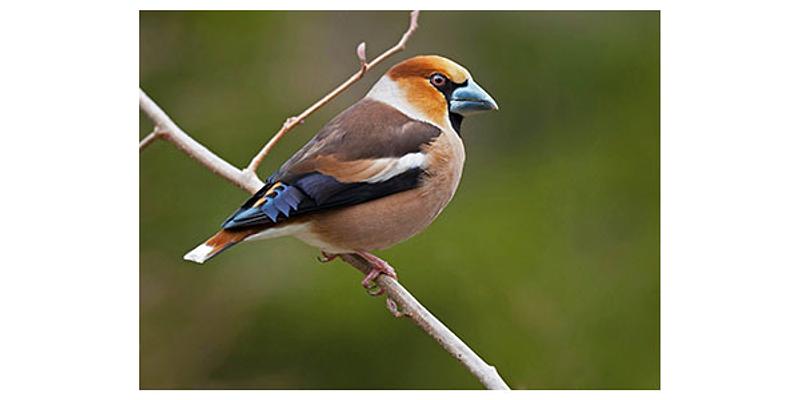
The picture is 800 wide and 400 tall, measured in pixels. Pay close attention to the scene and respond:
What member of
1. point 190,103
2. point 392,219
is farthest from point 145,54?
point 392,219

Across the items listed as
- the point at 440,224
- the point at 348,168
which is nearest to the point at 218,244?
the point at 348,168

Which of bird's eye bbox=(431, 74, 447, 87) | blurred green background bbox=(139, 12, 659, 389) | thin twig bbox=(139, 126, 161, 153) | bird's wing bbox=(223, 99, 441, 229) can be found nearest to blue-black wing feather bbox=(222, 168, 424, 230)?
bird's wing bbox=(223, 99, 441, 229)

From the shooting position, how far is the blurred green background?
3.37 m

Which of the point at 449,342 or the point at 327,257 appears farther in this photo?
the point at 327,257

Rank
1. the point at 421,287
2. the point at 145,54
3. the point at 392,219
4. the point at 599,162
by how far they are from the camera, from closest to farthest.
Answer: the point at 392,219, the point at 145,54, the point at 421,287, the point at 599,162

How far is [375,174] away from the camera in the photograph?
2.78 meters

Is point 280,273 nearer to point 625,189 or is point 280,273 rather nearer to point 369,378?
point 369,378

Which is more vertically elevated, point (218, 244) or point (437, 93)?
point (437, 93)

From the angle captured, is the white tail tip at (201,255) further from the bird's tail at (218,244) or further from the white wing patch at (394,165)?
the white wing patch at (394,165)

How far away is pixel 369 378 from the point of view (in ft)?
10.9

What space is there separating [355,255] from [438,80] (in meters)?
0.52

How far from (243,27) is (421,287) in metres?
0.98

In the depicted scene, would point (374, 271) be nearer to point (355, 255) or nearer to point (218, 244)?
point (355, 255)

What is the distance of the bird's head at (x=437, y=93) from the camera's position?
115 inches
